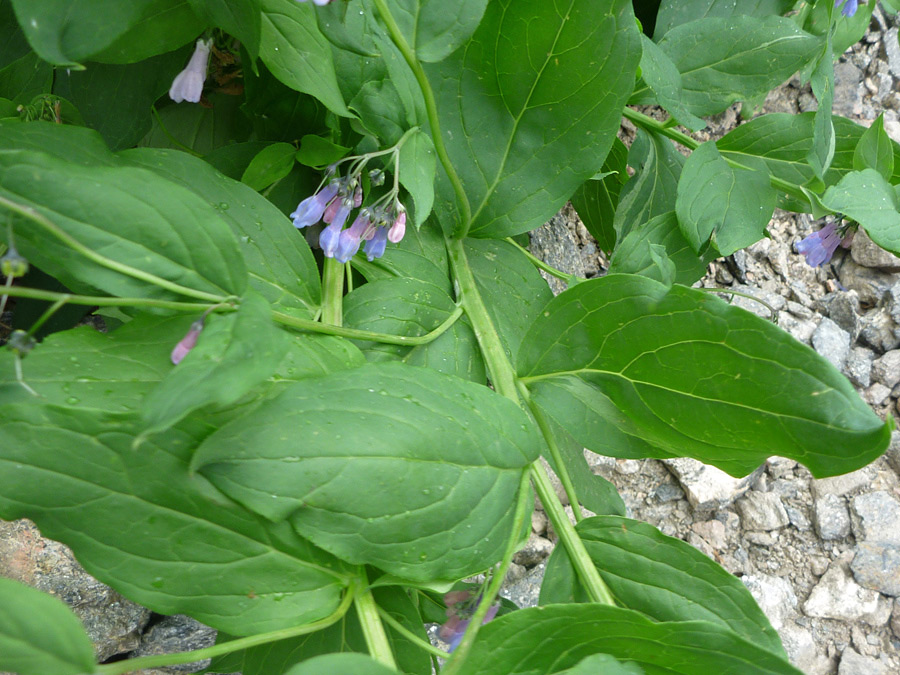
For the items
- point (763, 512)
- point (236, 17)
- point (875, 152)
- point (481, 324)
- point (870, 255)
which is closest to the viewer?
point (236, 17)

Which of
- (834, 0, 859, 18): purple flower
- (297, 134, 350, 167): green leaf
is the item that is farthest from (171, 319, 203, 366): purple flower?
(834, 0, 859, 18): purple flower

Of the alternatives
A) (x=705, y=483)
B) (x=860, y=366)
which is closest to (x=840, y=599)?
(x=705, y=483)

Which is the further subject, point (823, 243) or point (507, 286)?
point (823, 243)

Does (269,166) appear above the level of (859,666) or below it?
above

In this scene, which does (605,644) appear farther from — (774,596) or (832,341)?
(832,341)

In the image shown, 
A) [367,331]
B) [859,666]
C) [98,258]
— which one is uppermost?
[98,258]

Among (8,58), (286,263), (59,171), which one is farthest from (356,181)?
(8,58)

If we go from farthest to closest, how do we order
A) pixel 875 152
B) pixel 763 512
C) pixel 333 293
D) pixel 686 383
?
pixel 763 512
pixel 875 152
pixel 333 293
pixel 686 383
